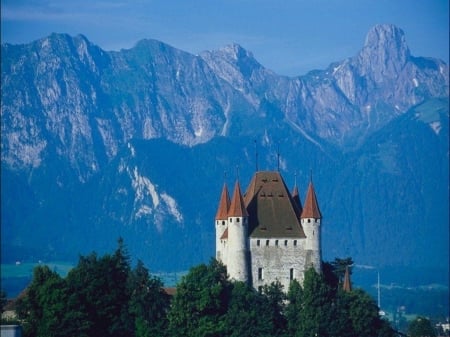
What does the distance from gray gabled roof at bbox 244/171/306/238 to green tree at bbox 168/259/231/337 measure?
6954 mm

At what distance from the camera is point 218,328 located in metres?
128

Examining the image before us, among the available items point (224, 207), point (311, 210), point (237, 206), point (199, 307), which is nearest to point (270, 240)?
point (237, 206)

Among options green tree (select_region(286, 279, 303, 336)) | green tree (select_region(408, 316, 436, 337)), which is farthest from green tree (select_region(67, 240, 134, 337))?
green tree (select_region(408, 316, 436, 337))

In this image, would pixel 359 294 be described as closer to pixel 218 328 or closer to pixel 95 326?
pixel 218 328

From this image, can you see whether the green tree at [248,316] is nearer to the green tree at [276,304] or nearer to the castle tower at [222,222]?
the green tree at [276,304]

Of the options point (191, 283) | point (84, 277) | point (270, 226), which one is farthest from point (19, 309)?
point (270, 226)

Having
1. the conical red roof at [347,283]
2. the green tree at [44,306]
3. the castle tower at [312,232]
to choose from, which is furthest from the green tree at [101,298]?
the conical red roof at [347,283]

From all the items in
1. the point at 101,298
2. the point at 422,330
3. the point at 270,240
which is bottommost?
the point at 101,298

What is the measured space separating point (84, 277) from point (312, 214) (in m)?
20.7

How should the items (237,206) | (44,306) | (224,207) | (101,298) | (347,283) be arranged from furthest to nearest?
(224,207) < (347,283) < (237,206) < (101,298) < (44,306)

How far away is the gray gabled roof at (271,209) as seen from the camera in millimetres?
135750

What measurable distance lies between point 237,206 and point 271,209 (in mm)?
3467

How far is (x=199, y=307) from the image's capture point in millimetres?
129000

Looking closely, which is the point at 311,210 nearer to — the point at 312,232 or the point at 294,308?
the point at 312,232
